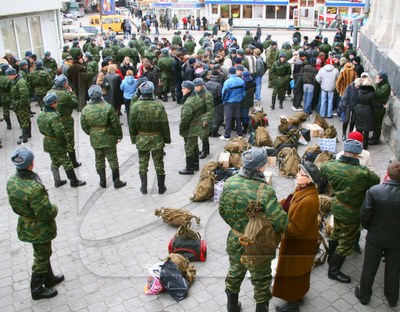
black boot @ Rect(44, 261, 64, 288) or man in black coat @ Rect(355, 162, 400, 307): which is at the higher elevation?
man in black coat @ Rect(355, 162, 400, 307)

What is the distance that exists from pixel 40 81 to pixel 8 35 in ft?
22.3

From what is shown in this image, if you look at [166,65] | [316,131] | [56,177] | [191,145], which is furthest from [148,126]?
[166,65]

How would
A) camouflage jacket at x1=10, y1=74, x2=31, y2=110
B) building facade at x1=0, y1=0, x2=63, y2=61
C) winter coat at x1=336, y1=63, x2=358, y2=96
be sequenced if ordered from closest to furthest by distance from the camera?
camouflage jacket at x1=10, y1=74, x2=31, y2=110 < winter coat at x1=336, y1=63, x2=358, y2=96 < building facade at x1=0, y1=0, x2=63, y2=61

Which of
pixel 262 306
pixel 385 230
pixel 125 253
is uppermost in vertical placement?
pixel 385 230

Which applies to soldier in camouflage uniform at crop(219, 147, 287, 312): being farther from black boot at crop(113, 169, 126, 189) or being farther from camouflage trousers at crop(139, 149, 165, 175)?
black boot at crop(113, 169, 126, 189)

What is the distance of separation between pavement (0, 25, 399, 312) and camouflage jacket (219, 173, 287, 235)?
1431mm

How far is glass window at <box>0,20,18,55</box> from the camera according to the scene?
18.0m

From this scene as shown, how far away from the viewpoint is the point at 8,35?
18.4m

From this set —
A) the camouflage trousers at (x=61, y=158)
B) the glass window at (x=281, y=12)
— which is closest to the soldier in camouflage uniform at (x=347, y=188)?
the camouflage trousers at (x=61, y=158)

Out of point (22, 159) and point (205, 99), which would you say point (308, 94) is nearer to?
point (205, 99)

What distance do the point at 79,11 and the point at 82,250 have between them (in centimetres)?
5753

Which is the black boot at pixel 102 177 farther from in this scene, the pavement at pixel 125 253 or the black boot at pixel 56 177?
the black boot at pixel 56 177

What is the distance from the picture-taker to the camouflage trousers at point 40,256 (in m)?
5.53

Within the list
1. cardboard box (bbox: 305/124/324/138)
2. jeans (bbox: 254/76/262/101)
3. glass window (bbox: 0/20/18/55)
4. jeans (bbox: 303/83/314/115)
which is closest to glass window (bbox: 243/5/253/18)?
glass window (bbox: 0/20/18/55)
